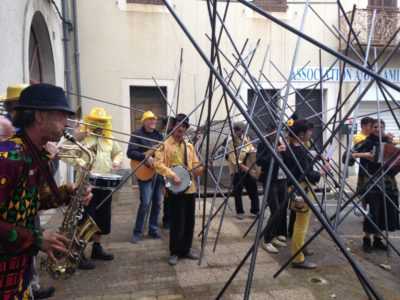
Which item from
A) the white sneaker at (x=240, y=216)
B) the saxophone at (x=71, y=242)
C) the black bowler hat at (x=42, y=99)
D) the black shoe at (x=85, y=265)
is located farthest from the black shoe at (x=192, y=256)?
the black bowler hat at (x=42, y=99)

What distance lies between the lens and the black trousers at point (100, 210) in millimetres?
3969

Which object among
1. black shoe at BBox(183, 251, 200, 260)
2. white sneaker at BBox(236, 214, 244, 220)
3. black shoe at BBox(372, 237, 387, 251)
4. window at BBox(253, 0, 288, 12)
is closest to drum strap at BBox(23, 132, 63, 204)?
black shoe at BBox(183, 251, 200, 260)

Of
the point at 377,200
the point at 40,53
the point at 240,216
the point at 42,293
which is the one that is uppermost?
the point at 40,53

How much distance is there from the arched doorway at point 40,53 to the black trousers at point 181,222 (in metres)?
4.34

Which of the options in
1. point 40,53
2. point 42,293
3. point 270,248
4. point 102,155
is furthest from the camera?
point 40,53

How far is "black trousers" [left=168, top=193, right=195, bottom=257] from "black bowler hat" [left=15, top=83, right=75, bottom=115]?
2.43 m

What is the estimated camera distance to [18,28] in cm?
515

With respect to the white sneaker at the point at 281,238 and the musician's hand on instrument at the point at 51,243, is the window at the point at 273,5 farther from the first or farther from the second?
the musician's hand on instrument at the point at 51,243

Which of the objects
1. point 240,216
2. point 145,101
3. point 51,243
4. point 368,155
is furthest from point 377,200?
point 145,101

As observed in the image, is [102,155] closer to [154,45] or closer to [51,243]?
[51,243]

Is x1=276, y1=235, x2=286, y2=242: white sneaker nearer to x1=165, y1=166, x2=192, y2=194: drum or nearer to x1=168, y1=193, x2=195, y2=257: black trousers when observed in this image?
x1=168, y1=193, x2=195, y2=257: black trousers

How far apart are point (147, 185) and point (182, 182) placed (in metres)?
1.02

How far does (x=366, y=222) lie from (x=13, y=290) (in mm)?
4324

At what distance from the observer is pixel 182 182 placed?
4.06 metres
